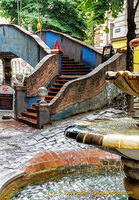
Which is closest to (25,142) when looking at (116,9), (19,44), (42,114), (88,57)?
(42,114)

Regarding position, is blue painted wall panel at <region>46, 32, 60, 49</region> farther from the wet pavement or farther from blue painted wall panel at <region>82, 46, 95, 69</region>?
the wet pavement

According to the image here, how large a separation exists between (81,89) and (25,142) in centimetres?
350

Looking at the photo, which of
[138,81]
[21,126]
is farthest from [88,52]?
[138,81]

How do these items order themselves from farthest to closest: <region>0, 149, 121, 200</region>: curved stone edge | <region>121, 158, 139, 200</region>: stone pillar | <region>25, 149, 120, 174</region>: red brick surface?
<region>25, 149, 120, 174</region>: red brick surface < <region>0, 149, 121, 200</region>: curved stone edge < <region>121, 158, 139, 200</region>: stone pillar

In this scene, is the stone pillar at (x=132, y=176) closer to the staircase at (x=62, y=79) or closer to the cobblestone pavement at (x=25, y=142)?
the cobblestone pavement at (x=25, y=142)

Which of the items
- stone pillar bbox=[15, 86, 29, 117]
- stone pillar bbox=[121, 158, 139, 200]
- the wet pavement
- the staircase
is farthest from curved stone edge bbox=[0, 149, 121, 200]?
stone pillar bbox=[15, 86, 29, 117]

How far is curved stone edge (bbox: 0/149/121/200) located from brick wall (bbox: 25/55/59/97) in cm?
542

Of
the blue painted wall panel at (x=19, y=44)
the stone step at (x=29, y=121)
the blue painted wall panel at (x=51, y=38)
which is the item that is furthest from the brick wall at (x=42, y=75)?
the blue painted wall panel at (x=51, y=38)

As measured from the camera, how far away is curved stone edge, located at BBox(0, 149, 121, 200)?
4596 millimetres

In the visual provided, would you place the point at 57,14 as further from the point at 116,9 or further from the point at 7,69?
the point at 116,9

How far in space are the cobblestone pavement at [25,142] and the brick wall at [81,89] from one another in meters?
0.59

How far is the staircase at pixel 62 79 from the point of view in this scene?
407 inches

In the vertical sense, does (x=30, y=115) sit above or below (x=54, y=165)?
above

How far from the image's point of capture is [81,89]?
9.94 metres
